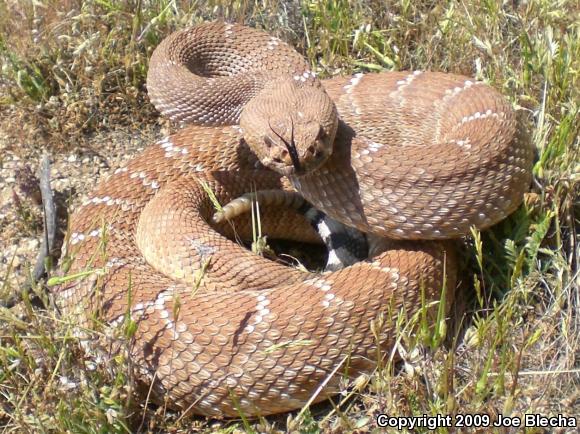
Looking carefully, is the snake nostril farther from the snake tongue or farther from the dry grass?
the dry grass

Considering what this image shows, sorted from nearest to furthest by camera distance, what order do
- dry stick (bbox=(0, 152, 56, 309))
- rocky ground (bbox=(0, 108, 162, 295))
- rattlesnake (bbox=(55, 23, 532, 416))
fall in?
rattlesnake (bbox=(55, 23, 532, 416)) → dry stick (bbox=(0, 152, 56, 309)) → rocky ground (bbox=(0, 108, 162, 295))

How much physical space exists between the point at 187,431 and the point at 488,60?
10.1 ft

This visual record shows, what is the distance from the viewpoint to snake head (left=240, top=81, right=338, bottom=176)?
390cm

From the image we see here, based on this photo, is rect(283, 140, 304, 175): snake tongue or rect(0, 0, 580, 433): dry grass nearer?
rect(0, 0, 580, 433): dry grass

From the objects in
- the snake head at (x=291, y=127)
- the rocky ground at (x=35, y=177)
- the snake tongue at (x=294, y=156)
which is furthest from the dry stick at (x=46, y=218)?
the snake tongue at (x=294, y=156)

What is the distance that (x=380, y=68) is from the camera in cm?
552

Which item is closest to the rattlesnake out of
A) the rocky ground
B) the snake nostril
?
the snake nostril

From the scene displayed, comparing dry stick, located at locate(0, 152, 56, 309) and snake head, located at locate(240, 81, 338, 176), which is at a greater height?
snake head, located at locate(240, 81, 338, 176)

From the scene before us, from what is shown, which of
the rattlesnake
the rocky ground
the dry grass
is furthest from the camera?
the rocky ground

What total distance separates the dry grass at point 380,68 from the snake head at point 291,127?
38.4 inches

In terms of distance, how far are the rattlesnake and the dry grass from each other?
0.65 ft

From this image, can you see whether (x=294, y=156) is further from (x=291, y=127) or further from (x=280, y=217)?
(x=280, y=217)

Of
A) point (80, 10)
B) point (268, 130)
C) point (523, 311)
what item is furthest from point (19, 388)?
point (80, 10)

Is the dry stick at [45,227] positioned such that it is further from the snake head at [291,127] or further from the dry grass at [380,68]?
the snake head at [291,127]
